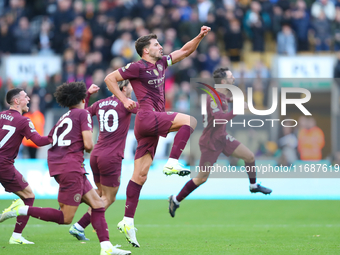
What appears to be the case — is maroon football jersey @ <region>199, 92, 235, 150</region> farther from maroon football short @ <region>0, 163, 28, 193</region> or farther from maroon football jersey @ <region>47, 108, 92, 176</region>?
maroon football short @ <region>0, 163, 28, 193</region>

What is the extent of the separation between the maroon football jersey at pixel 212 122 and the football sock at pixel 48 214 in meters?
3.44

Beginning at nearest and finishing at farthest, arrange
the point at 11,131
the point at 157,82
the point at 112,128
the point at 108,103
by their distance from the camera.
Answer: the point at 157,82
the point at 11,131
the point at 112,128
the point at 108,103

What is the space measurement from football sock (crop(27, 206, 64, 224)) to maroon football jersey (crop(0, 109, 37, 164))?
135cm

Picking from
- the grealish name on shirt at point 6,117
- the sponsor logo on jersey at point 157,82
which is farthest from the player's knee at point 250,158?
the grealish name on shirt at point 6,117

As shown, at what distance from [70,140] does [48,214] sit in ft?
3.02

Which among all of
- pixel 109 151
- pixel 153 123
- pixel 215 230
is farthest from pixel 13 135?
pixel 215 230

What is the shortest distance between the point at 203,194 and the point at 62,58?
7.20m

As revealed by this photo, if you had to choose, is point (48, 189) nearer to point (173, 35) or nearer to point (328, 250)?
point (173, 35)

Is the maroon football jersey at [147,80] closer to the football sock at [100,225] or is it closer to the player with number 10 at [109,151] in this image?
the player with number 10 at [109,151]

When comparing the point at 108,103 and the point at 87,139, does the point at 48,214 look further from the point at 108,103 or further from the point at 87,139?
the point at 108,103

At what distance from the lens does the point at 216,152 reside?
8961 millimetres

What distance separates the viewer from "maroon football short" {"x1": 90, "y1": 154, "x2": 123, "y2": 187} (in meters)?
7.98

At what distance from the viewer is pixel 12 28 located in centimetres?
1831

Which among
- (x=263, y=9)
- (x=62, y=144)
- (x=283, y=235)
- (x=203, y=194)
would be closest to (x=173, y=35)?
(x=263, y=9)
